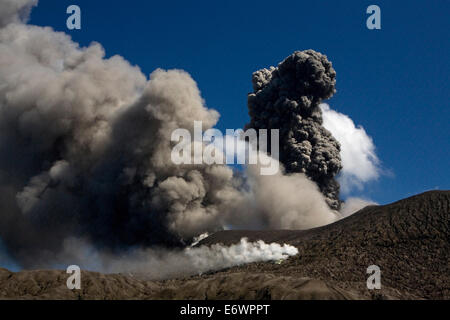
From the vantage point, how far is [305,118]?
14662cm

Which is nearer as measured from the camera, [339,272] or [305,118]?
[339,272]

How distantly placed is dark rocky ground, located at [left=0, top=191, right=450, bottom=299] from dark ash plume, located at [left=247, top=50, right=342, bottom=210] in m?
21.9

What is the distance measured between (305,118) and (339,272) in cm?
5840

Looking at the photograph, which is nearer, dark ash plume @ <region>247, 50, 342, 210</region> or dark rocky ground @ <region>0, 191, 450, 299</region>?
Result: dark rocky ground @ <region>0, 191, 450, 299</region>

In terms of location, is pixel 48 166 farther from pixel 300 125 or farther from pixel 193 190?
pixel 300 125

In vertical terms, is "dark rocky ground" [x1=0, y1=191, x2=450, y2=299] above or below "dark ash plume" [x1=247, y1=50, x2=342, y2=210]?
below

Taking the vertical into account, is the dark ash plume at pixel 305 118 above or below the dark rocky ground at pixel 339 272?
above

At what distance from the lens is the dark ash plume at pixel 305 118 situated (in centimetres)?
14088

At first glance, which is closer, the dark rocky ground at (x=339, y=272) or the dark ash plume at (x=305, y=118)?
the dark rocky ground at (x=339, y=272)

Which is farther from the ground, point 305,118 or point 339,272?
point 305,118

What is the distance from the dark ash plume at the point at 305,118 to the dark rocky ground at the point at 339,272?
21863mm

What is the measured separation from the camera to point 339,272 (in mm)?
95812

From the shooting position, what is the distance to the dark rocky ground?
85.6 meters
